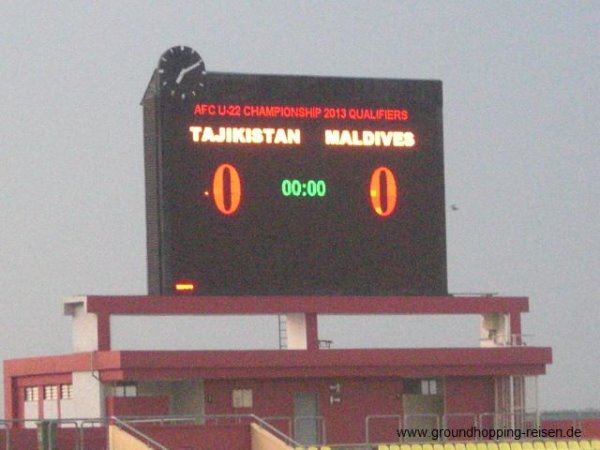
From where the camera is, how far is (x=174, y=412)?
141ft

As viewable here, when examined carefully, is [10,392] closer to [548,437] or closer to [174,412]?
[174,412]

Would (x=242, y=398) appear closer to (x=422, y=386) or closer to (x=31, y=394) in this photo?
(x=422, y=386)

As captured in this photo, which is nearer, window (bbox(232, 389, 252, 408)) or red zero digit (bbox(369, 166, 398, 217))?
red zero digit (bbox(369, 166, 398, 217))

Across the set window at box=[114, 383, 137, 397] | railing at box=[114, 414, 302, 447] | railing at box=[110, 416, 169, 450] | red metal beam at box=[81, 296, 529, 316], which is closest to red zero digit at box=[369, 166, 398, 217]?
red metal beam at box=[81, 296, 529, 316]

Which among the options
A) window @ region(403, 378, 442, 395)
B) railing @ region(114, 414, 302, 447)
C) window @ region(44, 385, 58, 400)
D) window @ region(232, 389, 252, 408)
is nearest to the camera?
railing @ region(114, 414, 302, 447)

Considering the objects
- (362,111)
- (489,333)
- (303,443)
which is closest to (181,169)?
(362,111)

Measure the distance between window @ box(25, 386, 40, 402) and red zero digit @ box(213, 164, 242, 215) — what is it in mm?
7391

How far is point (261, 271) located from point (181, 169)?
9.42ft

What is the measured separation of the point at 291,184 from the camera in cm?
4103

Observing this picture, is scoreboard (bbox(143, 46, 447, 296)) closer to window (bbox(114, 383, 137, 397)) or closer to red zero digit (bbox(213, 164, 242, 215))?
red zero digit (bbox(213, 164, 242, 215))

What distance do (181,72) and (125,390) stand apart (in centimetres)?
734

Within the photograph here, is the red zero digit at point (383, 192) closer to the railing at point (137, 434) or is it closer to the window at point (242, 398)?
the window at point (242, 398)

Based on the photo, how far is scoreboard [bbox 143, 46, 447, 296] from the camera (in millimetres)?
40000

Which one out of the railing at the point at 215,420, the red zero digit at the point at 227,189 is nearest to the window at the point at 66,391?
the railing at the point at 215,420
